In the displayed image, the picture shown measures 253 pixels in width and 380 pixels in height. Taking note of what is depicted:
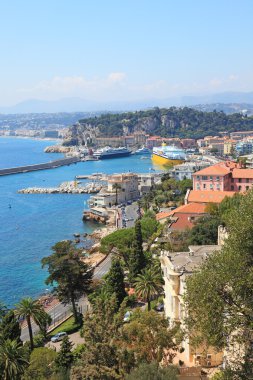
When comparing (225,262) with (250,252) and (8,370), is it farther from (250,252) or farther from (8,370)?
(8,370)

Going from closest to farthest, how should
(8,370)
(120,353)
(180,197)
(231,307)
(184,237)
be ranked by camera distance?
(231,307)
(120,353)
(8,370)
(184,237)
(180,197)

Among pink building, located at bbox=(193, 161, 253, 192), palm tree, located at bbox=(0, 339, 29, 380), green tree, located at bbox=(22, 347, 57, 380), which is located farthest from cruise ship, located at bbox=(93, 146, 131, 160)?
palm tree, located at bbox=(0, 339, 29, 380)

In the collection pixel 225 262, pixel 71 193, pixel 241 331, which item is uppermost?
pixel 225 262

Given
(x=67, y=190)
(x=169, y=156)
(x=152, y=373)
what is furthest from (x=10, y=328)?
(x=169, y=156)

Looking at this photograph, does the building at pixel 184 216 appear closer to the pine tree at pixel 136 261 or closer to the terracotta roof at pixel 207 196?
the terracotta roof at pixel 207 196

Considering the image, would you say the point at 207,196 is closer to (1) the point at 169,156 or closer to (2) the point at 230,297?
(2) the point at 230,297

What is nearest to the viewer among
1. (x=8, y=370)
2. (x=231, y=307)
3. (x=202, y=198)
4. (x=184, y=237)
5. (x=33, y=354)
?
(x=231, y=307)

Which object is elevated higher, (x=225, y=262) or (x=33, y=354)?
(x=225, y=262)

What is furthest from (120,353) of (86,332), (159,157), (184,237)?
(159,157)
